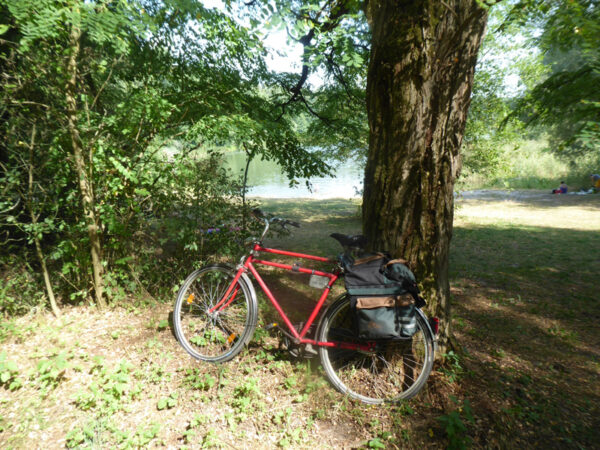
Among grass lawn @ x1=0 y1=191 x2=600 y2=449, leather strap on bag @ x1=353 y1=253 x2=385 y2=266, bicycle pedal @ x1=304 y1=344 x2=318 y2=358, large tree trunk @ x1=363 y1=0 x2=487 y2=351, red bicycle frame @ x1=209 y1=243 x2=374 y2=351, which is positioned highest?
large tree trunk @ x1=363 y1=0 x2=487 y2=351

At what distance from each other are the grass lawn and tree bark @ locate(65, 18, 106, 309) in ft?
1.50

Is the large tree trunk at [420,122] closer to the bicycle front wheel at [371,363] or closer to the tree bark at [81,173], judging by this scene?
the bicycle front wheel at [371,363]

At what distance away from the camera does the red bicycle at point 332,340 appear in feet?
7.89

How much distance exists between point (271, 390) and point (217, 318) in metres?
0.87

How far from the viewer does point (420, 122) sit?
89.1 inches

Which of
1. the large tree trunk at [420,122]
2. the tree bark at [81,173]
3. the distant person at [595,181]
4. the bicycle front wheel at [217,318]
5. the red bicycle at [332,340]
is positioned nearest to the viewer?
the large tree trunk at [420,122]

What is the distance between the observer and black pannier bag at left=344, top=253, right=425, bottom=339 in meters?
2.10

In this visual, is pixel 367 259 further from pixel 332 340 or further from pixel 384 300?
pixel 332 340

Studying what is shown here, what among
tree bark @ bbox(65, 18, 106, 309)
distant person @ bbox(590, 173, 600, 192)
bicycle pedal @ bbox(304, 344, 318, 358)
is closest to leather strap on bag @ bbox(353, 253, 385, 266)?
bicycle pedal @ bbox(304, 344, 318, 358)

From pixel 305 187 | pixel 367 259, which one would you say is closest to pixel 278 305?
pixel 367 259

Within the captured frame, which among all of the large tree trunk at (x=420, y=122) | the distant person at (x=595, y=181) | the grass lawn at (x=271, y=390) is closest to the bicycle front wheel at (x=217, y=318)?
the grass lawn at (x=271, y=390)

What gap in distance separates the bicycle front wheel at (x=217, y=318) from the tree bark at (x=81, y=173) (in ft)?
3.95

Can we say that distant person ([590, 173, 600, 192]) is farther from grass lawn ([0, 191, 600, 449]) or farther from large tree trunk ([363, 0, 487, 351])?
large tree trunk ([363, 0, 487, 351])

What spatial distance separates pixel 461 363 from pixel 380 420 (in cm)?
93
